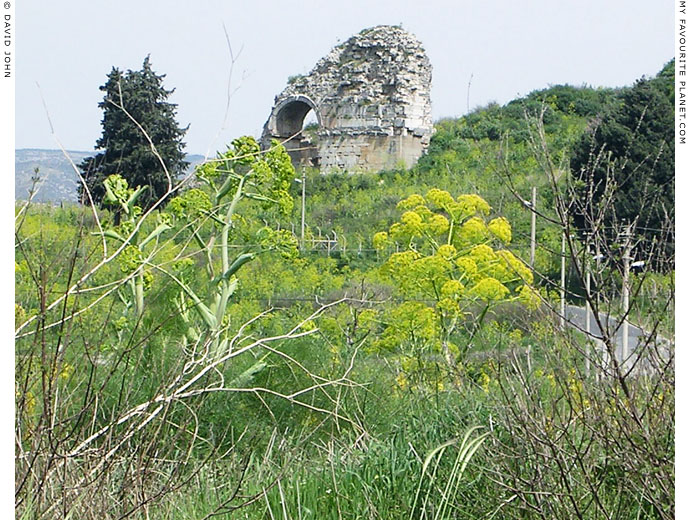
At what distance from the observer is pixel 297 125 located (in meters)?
29.2

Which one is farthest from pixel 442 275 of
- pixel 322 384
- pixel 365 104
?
pixel 365 104

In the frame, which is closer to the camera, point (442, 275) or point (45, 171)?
point (45, 171)

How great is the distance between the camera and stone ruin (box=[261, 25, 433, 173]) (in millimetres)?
25623

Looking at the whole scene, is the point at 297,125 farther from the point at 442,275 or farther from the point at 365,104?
the point at 442,275

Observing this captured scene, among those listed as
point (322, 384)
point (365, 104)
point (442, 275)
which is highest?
point (365, 104)

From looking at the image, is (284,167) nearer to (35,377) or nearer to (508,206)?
(35,377)

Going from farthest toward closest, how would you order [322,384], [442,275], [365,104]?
[365,104], [442,275], [322,384]

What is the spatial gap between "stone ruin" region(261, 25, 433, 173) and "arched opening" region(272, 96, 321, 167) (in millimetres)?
30

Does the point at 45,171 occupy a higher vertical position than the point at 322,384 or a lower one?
higher

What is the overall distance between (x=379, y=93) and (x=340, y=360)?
21.4m

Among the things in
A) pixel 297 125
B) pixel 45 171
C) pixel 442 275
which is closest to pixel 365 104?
pixel 297 125

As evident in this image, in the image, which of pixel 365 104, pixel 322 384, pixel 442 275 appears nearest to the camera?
pixel 322 384

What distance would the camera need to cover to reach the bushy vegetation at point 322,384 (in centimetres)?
256

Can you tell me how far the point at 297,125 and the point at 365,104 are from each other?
11.5 ft
